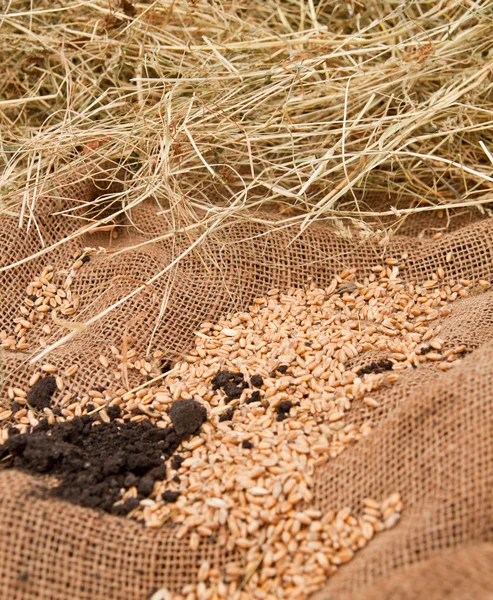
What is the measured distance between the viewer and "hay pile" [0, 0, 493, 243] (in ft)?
10.8

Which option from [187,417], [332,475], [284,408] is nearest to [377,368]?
[284,408]

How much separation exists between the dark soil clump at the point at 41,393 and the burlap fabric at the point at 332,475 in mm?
84

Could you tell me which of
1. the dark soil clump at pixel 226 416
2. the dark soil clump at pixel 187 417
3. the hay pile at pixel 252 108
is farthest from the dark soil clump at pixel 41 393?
the hay pile at pixel 252 108

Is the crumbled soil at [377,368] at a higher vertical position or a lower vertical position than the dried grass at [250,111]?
lower

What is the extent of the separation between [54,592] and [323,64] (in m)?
2.63

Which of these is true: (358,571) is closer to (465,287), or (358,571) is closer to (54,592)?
(54,592)

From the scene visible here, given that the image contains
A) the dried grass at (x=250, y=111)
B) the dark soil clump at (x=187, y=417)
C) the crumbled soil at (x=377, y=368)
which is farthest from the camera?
the dried grass at (x=250, y=111)

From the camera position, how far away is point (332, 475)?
2289mm

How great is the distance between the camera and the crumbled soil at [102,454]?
7.60ft

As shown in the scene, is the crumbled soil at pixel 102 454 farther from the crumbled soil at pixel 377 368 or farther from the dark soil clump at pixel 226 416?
the crumbled soil at pixel 377 368

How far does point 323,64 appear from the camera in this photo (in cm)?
348

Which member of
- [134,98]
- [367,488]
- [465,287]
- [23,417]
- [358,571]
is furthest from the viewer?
[134,98]

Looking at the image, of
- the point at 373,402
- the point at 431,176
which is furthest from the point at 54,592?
the point at 431,176

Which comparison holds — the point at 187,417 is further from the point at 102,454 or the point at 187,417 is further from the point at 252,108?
the point at 252,108
